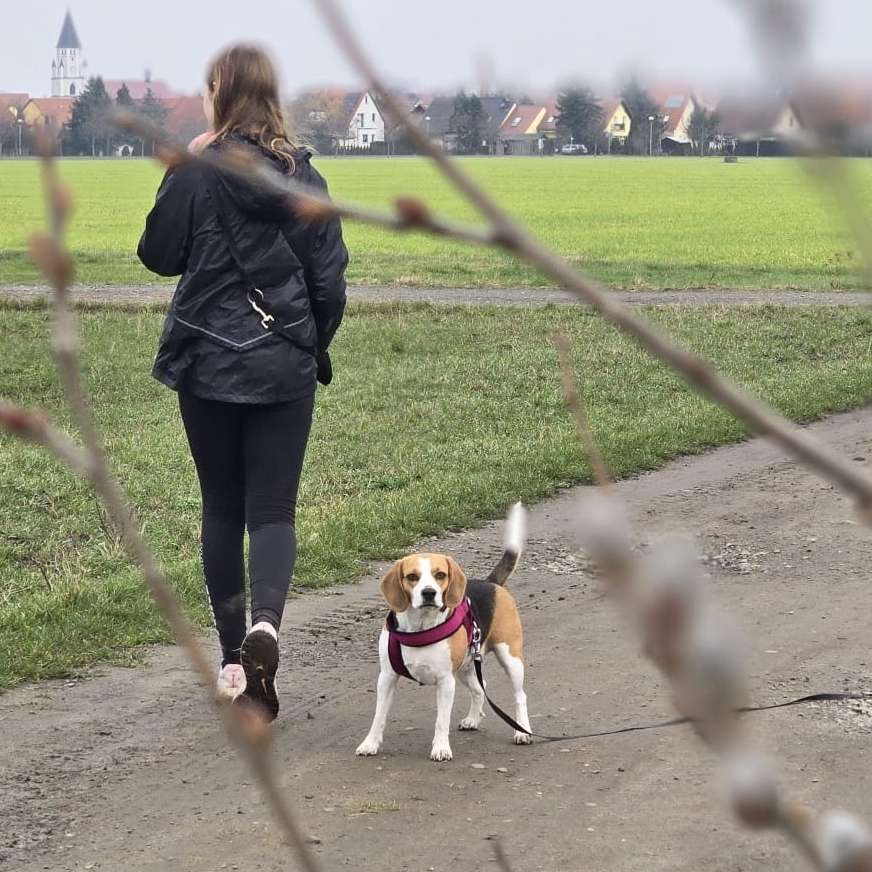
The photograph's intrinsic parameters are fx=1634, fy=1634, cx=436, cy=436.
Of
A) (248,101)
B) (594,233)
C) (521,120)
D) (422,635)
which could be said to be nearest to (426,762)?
(422,635)

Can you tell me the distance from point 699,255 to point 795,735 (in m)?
29.9

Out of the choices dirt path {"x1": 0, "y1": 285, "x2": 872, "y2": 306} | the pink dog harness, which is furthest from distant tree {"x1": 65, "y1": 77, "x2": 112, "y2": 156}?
dirt path {"x1": 0, "y1": 285, "x2": 872, "y2": 306}

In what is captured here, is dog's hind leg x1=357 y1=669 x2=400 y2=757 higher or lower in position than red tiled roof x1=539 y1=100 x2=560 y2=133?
lower

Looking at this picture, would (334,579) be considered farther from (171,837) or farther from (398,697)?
(171,837)

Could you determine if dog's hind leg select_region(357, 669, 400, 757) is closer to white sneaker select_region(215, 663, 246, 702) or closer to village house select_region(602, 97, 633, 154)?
white sneaker select_region(215, 663, 246, 702)

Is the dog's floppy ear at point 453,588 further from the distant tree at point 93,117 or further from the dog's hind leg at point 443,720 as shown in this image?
the distant tree at point 93,117

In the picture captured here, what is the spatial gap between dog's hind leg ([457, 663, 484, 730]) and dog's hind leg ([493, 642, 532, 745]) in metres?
0.11

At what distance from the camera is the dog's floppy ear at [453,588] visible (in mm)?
5301

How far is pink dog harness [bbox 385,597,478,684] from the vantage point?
5.25m

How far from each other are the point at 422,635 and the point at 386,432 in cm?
633

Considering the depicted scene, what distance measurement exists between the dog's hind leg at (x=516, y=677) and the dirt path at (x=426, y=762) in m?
0.08

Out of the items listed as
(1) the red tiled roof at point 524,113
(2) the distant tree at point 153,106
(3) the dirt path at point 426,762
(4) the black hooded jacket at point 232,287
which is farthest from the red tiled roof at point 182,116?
(4) the black hooded jacket at point 232,287

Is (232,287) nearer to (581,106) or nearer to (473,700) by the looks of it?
(473,700)

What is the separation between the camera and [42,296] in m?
22.1
